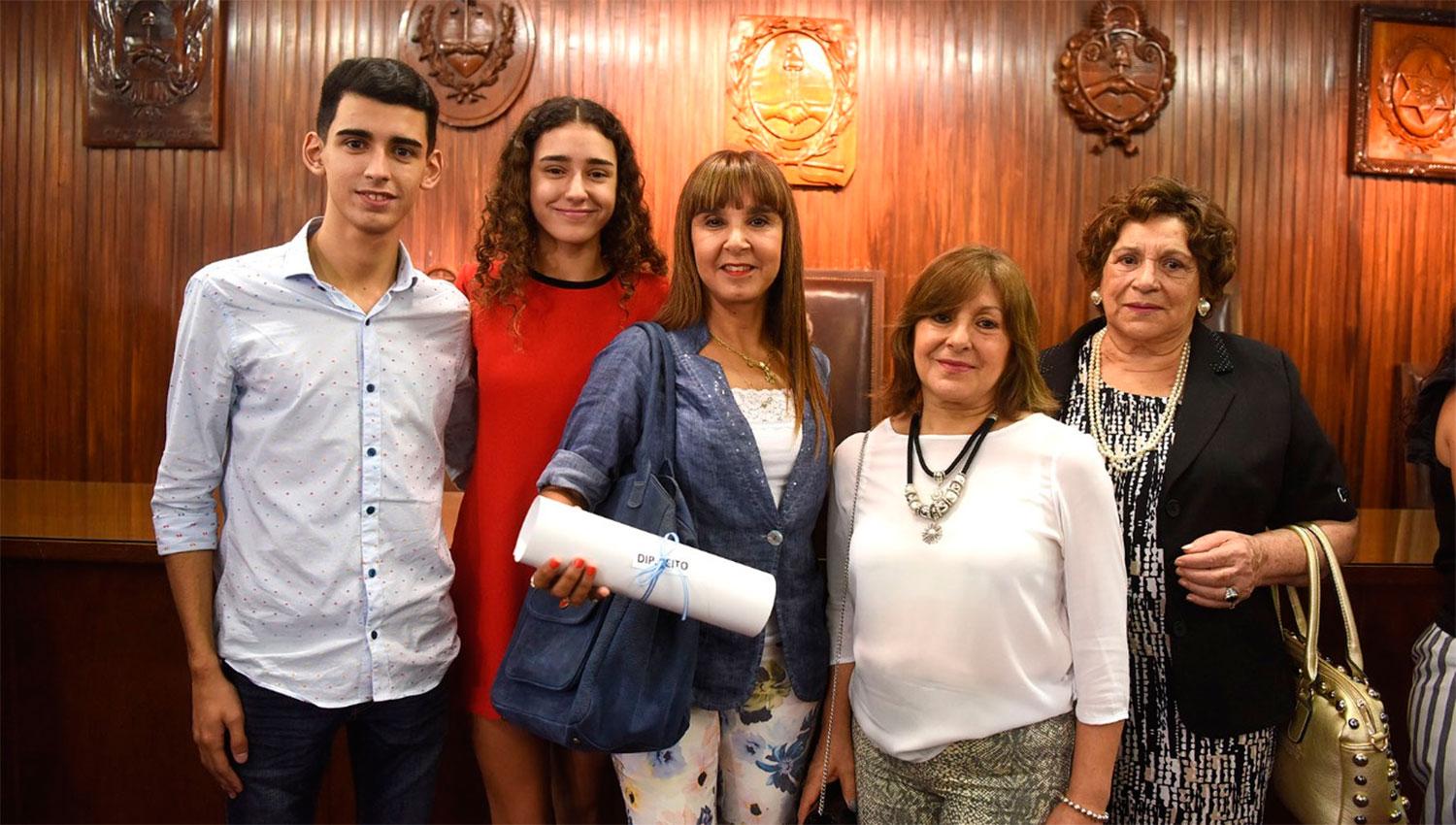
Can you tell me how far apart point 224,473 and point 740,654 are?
0.93 meters

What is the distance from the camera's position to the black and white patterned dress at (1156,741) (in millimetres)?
1453

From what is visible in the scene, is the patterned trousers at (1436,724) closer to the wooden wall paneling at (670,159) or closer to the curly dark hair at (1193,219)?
the curly dark hair at (1193,219)

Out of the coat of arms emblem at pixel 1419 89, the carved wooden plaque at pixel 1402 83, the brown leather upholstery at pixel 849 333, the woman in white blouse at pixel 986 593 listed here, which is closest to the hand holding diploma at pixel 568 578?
the woman in white blouse at pixel 986 593

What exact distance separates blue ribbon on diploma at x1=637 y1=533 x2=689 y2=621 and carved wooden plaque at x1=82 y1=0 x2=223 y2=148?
119 inches

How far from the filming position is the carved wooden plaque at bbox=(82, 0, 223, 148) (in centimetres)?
325

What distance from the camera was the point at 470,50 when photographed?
321cm

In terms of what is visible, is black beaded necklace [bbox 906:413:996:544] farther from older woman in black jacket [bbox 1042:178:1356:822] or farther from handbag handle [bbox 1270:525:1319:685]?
handbag handle [bbox 1270:525:1319:685]

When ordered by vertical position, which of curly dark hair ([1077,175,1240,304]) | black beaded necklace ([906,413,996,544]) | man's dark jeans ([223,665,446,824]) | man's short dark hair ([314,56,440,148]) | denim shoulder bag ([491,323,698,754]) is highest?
man's short dark hair ([314,56,440,148])

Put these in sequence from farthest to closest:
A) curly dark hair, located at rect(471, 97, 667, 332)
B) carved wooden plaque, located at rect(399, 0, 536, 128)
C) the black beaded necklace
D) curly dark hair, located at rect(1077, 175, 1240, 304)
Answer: carved wooden plaque, located at rect(399, 0, 536, 128) → curly dark hair, located at rect(471, 97, 667, 332) → curly dark hair, located at rect(1077, 175, 1240, 304) → the black beaded necklace

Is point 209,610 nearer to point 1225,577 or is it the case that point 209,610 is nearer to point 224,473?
point 224,473

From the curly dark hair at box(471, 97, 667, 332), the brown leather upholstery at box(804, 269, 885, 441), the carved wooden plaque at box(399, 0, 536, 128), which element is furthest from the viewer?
→ the carved wooden plaque at box(399, 0, 536, 128)

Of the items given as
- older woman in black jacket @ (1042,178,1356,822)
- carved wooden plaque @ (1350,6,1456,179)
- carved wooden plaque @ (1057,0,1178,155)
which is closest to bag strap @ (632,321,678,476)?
older woman in black jacket @ (1042,178,1356,822)

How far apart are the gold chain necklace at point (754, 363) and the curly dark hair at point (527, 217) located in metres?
0.26

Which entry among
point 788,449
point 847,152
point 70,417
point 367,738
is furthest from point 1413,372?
point 70,417
